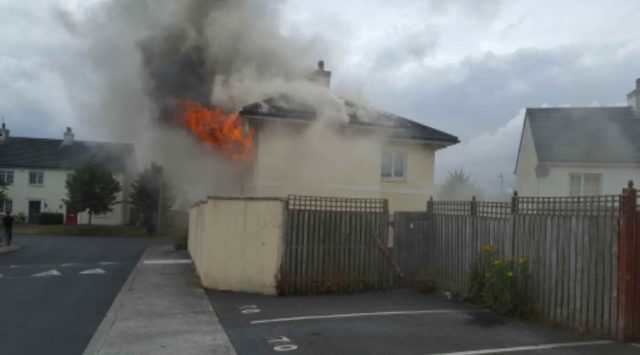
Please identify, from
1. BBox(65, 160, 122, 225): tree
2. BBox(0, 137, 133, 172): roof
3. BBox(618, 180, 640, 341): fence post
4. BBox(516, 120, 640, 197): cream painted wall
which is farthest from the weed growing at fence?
BBox(0, 137, 133, 172): roof

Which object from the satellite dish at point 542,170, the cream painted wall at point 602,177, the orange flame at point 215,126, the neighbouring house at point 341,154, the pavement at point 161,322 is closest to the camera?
the pavement at point 161,322

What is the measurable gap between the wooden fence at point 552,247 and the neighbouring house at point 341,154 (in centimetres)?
595

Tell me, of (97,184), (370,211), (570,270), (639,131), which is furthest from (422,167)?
(97,184)

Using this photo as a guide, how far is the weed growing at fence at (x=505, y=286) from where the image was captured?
8406 millimetres

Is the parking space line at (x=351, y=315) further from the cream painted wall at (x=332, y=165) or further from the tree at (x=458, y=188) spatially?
the tree at (x=458, y=188)

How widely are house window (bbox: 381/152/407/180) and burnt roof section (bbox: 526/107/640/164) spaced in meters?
4.41

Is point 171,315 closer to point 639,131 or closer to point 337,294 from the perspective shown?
point 337,294

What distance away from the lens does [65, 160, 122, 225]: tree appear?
3906cm

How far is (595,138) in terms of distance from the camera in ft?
56.6

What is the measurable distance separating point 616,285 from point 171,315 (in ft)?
19.8

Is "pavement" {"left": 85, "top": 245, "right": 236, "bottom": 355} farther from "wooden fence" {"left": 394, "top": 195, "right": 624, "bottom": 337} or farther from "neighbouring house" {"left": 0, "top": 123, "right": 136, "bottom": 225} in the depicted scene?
"neighbouring house" {"left": 0, "top": 123, "right": 136, "bottom": 225}

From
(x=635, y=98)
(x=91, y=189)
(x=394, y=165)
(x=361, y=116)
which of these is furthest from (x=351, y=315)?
(x=91, y=189)

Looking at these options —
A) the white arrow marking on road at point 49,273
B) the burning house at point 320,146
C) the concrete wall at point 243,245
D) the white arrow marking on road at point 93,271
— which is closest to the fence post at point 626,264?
the concrete wall at point 243,245

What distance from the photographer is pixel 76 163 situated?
1909 inches
